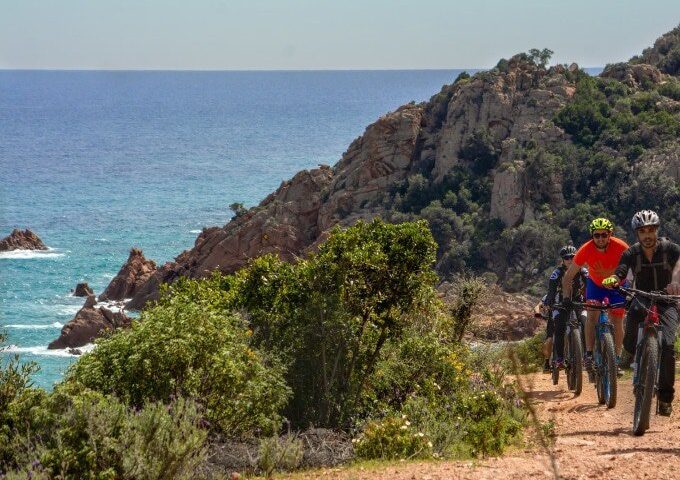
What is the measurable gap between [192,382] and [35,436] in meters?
2.67

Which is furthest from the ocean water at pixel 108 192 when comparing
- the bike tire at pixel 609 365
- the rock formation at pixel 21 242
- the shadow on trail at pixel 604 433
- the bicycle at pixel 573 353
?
the bike tire at pixel 609 365

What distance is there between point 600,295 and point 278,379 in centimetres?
412

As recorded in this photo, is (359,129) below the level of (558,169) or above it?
above

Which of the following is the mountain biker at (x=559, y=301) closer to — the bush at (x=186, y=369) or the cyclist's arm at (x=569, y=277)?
the cyclist's arm at (x=569, y=277)

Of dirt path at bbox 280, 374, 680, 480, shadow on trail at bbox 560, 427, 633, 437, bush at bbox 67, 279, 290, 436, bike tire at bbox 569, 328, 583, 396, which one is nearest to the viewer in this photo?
dirt path at bbox 280, 374, 680, 480

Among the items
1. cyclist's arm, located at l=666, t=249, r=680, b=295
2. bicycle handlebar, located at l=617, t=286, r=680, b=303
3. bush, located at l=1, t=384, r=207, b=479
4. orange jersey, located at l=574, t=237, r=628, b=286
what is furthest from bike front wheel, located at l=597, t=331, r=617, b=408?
bush, located at l=1, t=384, r=207, b=479

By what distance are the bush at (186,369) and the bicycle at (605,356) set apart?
3401mm

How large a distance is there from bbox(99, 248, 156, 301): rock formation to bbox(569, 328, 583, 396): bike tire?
44.7 meters

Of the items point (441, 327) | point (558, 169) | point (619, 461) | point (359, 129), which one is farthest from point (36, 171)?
point (619, 461)

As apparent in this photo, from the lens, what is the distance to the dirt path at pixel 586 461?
7.33 meters

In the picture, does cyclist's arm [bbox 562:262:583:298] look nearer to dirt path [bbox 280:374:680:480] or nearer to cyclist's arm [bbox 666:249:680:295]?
dirt path [bbox 280:374:680:480]

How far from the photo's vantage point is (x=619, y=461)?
300 inches

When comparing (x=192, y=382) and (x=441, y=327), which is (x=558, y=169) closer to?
(x=441, y=327)

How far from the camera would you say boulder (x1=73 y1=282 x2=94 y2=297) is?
195 ft
